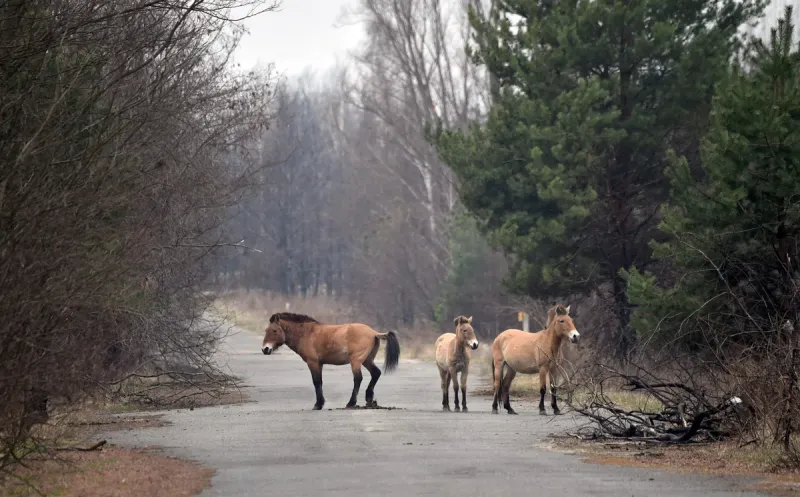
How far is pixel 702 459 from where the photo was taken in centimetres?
1595

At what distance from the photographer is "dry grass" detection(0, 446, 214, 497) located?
13.1m

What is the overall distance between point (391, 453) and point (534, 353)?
8.16 meters

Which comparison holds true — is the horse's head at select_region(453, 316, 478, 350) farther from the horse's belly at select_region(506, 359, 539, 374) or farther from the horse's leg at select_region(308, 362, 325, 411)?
the horse's leg at select_region(308, 362, 325, 411)

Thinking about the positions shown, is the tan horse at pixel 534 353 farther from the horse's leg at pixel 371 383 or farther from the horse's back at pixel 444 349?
the horse's leg at pixel 371 383

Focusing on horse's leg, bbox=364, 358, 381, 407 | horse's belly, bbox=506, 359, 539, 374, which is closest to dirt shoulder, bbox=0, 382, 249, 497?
horse's leg, bbox=364, 358, 381, 407

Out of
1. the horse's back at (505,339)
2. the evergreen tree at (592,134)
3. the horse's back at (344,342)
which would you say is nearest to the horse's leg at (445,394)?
the horse's back at (505,339)

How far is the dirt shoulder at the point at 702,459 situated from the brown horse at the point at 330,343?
26.6 ft

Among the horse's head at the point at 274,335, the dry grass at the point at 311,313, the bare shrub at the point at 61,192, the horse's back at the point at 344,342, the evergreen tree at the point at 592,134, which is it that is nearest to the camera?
the bare shrub at the point at 61,192

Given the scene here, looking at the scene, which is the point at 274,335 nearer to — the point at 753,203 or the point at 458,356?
the point at 458,356

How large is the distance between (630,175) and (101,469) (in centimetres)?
2310

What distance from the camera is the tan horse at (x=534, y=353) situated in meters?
24.0

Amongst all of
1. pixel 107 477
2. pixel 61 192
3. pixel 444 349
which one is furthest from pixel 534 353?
pixel 61 192

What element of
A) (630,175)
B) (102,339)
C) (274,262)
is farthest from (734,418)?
(274,262)

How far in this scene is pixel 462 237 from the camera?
55.2 m
